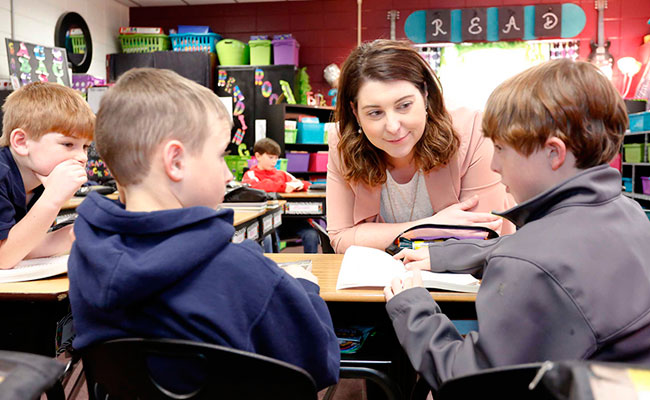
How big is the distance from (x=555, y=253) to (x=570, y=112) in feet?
0.85

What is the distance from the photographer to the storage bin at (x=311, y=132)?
5590mm

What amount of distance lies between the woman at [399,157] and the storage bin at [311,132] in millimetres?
3855

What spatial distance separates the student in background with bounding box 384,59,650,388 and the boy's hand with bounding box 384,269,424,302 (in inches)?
1.8

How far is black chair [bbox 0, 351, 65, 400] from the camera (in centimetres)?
45

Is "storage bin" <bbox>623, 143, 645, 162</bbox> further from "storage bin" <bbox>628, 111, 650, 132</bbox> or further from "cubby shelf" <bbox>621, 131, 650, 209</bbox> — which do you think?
"storage bin" <bbox>628, 111, 650, 132</bbox>

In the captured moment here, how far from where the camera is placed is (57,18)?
548cm

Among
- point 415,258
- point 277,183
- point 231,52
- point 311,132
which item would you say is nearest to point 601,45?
point 311,132

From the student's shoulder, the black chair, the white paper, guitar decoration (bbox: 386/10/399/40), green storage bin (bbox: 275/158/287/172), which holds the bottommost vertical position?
the black chair

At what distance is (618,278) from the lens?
2.37 feet

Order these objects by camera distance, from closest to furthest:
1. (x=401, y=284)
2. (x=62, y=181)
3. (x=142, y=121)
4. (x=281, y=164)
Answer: (x=142, y=121)
(x=401, y=284)
(x=62, y=181)
(x=281, y=164)

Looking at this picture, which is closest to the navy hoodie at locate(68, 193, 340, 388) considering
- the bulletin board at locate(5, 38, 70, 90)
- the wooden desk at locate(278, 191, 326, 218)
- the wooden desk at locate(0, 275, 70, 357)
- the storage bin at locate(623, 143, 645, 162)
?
the wooden desk at locate(0, 275, 70, 357)

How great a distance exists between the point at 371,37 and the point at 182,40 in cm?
249

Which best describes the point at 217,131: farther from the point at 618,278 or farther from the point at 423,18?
the point at 423,18

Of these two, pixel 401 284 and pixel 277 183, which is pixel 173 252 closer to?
pixel 401 284
